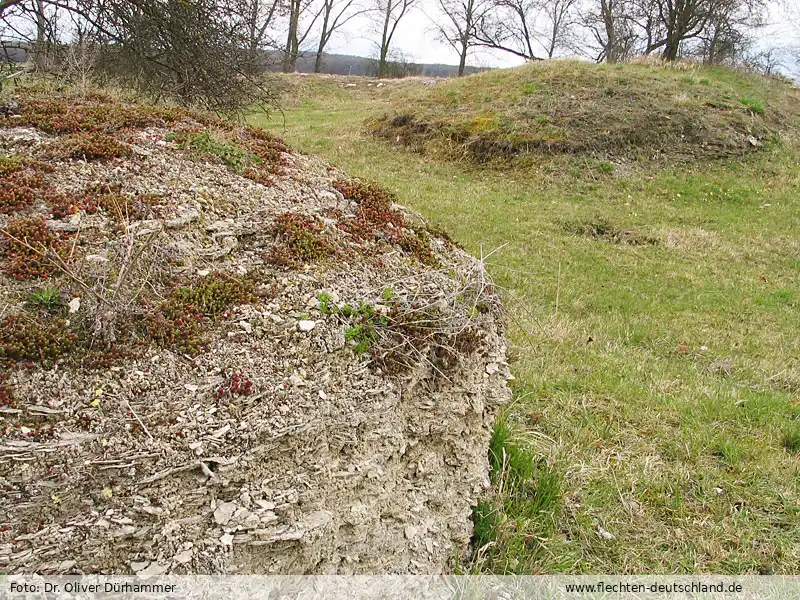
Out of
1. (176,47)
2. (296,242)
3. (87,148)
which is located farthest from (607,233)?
(87,148)

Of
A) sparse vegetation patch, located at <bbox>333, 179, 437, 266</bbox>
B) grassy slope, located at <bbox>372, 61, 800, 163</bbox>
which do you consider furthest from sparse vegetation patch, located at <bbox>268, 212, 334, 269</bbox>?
grassy slope, located at <bbox>372, 61, 800, 163</bbox>

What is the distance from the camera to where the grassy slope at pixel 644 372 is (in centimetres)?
308

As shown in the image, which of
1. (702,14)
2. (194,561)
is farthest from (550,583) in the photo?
(702,14)

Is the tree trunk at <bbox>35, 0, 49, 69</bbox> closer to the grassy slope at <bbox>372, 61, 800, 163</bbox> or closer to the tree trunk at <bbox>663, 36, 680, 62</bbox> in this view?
the grassy slope at <bbox>372, 61, 800, 163</bbox>

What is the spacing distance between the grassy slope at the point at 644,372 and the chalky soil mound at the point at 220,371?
25.8 inches

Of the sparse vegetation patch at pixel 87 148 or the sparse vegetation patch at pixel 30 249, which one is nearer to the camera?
the sparse vegetation patch at pixel 30 249

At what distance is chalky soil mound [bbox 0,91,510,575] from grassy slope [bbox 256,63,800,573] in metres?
0.66

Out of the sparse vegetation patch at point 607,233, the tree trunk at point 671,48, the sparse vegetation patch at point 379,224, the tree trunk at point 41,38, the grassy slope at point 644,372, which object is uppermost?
the tree trunk at point 671,48

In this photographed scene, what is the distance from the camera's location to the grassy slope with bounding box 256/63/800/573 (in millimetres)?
3084

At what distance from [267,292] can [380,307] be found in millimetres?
562

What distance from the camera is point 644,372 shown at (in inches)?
200

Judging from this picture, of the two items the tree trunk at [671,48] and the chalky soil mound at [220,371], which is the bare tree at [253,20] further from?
the tree trunk at [671,48]

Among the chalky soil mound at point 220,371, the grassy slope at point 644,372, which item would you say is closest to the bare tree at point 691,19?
the grassy slope at point 644,372

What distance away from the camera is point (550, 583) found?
2629 mm
